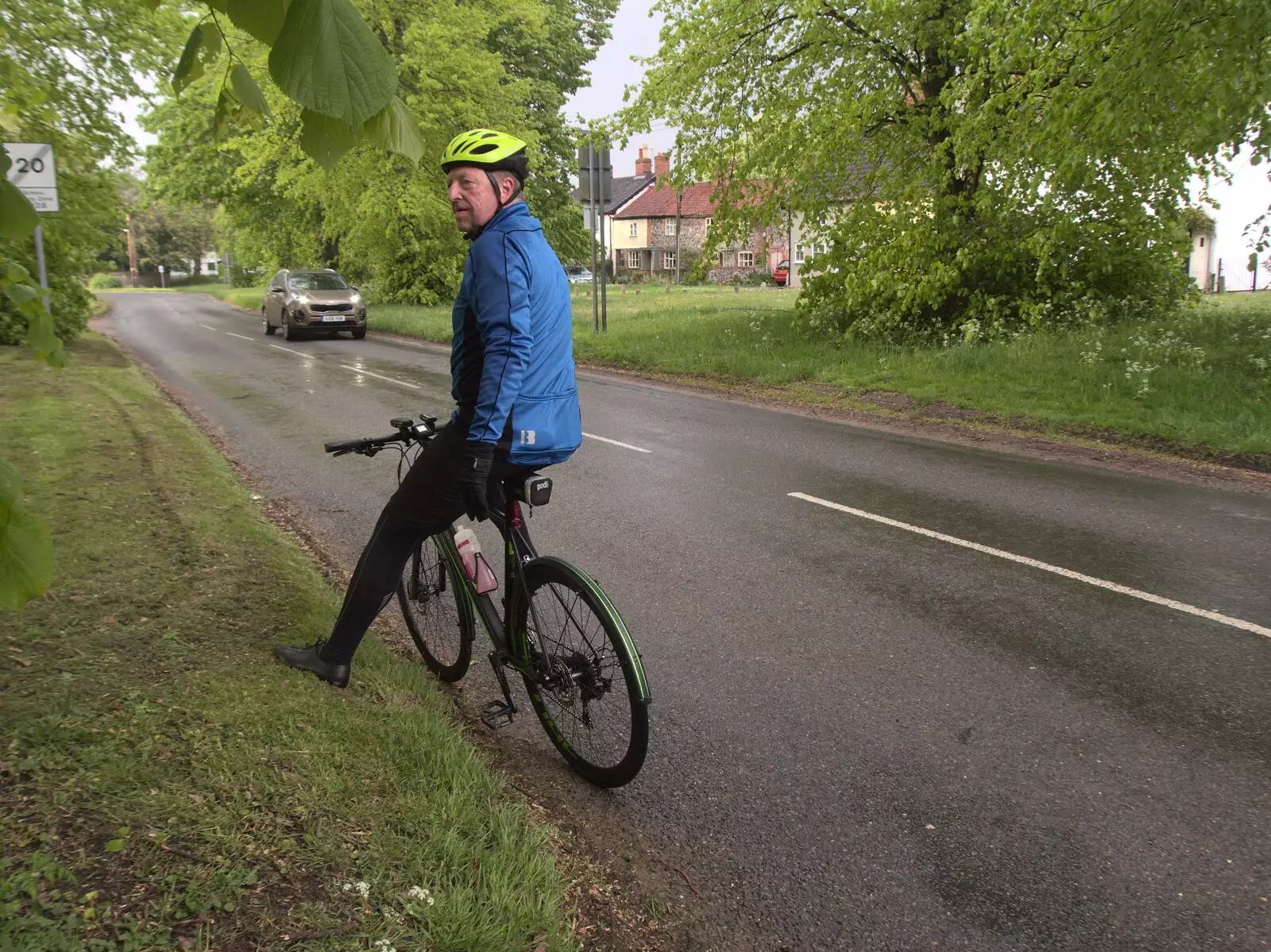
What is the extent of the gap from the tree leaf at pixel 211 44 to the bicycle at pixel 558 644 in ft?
5.03

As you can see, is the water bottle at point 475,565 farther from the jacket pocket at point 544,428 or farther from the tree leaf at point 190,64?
the tree leaf at point 190,64

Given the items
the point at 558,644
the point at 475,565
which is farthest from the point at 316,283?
the point at 558,644

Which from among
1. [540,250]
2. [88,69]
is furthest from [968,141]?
[88,69]

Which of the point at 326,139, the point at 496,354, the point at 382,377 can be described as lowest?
the point at 382,377

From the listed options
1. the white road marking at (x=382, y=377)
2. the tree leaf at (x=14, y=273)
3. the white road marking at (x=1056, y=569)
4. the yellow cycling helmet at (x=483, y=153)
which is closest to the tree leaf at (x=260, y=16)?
the tree leaf at (x=14, y=273)

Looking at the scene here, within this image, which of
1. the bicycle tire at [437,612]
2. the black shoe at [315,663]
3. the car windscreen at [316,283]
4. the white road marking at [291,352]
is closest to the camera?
the black shoe at [315,663]

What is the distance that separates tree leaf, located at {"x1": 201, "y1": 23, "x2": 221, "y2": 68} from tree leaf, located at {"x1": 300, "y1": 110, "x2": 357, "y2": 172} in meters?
0.59

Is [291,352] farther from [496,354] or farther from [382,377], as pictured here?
[496,354]

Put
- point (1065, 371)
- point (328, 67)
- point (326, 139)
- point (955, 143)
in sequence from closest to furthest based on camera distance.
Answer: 1. point (328, 67)
2. point (326, 139)
3. point (1065, 371)
4. point (955, 143)

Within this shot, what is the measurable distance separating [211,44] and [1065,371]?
462 inches

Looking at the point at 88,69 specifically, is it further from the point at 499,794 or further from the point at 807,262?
the point at 499,794

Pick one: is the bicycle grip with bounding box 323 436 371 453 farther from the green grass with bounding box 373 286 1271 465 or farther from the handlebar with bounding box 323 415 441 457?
the green grass with bounding box 373 286 1271 465

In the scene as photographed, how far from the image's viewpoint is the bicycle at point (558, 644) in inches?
119

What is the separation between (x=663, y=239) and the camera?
74188mm
